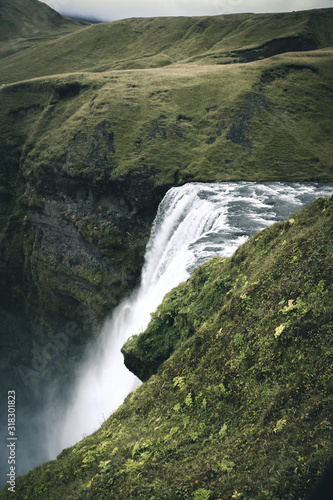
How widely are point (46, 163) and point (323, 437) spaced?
4995 centimetres

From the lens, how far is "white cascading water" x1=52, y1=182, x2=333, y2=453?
2484 cm

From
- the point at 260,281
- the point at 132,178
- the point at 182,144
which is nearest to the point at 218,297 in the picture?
the point at 260,281

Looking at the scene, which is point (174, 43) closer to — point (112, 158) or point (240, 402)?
point (112, 158)

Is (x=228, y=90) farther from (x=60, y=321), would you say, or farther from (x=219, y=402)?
(x=219, y=402)

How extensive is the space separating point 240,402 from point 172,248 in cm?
2285

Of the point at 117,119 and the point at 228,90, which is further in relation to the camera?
the point at 228,90

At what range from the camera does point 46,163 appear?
49281 millimetres

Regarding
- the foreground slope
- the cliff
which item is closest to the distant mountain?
the cliff

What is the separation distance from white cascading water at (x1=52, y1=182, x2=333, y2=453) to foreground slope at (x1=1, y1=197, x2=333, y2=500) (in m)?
9.32

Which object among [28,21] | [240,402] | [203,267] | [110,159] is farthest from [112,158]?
[28,21]

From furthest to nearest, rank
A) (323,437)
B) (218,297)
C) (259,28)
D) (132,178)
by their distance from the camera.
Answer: (259,28), (132,178), (218,297), (323,437)

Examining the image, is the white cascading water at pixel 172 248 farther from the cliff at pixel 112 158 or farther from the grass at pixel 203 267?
the grass at pixel 203 267

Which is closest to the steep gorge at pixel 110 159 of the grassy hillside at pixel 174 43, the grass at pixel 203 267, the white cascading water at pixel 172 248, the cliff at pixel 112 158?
the cliff at pixel 112 158

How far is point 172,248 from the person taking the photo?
103 ft
